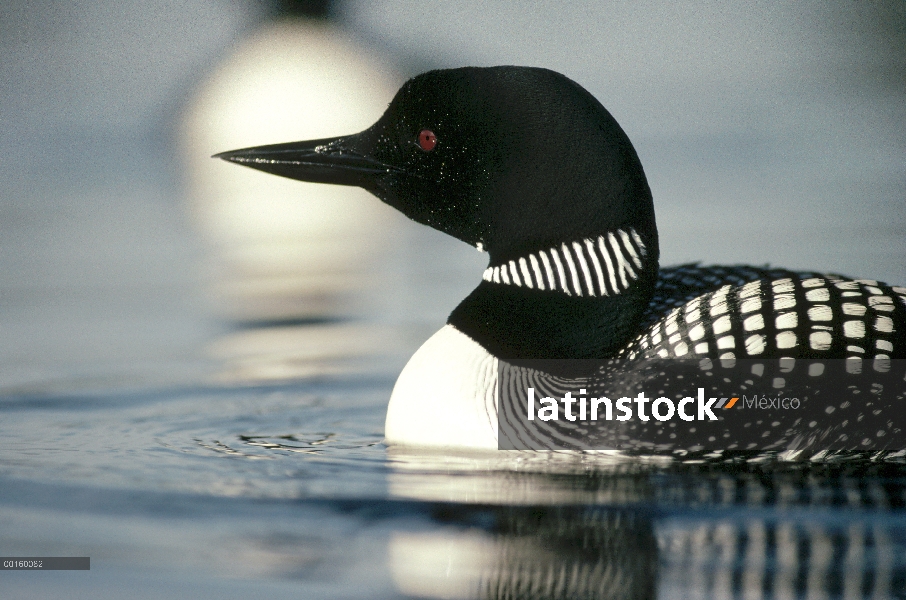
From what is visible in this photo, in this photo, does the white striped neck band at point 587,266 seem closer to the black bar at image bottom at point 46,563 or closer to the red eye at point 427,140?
the red eye at point 427,140

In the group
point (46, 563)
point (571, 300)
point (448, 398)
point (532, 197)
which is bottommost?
point (46, 563)

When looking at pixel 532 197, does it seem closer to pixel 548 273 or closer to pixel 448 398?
pixel 548 273

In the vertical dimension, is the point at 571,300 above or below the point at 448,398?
above

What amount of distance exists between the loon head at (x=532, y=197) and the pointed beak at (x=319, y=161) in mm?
70

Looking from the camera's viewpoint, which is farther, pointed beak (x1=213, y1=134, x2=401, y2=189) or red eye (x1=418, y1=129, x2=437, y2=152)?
pointed beak (x1=213, y1=134, x2=401, y2=189)

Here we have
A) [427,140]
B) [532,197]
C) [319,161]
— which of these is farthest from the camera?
[319,161]

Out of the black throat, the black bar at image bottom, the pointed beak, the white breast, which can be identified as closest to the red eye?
the pointed beak

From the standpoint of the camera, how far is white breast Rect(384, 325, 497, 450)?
3.14 metres

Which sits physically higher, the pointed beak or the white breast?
the pointed beak

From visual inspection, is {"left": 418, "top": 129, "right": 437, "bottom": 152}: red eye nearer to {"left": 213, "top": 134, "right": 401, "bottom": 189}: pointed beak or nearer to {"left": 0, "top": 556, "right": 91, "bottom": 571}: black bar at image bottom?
{"left": 213, "top": 134, "right": 401, "bottom": 189}: pointed beak

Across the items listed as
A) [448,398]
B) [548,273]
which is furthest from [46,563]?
[548,273]

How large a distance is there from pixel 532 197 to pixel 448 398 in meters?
0.49

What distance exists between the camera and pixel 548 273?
3.16 m

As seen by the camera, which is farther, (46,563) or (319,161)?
(319,161)
